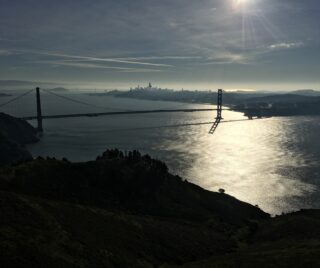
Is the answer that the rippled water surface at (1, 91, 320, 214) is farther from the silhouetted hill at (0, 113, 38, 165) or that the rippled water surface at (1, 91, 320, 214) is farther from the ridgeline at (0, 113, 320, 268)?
the ridgeline at (0, 113, 320, 268)

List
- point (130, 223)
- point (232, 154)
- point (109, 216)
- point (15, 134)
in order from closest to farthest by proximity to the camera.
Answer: point (109, 216)
point (130, 223)
point (232, 154)
point (15, 134)

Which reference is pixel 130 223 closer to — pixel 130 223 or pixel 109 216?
pixel 130 223

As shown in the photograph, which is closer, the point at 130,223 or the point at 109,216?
the point at 109,216

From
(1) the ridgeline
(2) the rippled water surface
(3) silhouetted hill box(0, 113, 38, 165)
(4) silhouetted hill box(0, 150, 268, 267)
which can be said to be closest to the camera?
(4) silhouetted hill box(0, 150, 268, 267)

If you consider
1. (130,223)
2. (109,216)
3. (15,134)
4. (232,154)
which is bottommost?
(232,154)

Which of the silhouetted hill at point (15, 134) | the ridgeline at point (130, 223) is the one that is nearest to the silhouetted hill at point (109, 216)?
the ridgeline at point (130, 223)

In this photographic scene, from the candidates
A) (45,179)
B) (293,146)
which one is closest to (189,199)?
Answer: (45,179)

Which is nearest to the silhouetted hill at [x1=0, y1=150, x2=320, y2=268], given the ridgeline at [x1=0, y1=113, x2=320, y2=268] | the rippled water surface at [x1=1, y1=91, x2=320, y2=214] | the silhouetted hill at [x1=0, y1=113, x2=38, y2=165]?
the ridgeline at [x1=0, y1=113, x2=320, y2=268]

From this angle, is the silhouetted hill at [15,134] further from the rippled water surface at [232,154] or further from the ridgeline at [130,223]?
the ridgeline at [130,223]

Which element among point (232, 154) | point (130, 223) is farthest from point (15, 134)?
point (130, 223)
